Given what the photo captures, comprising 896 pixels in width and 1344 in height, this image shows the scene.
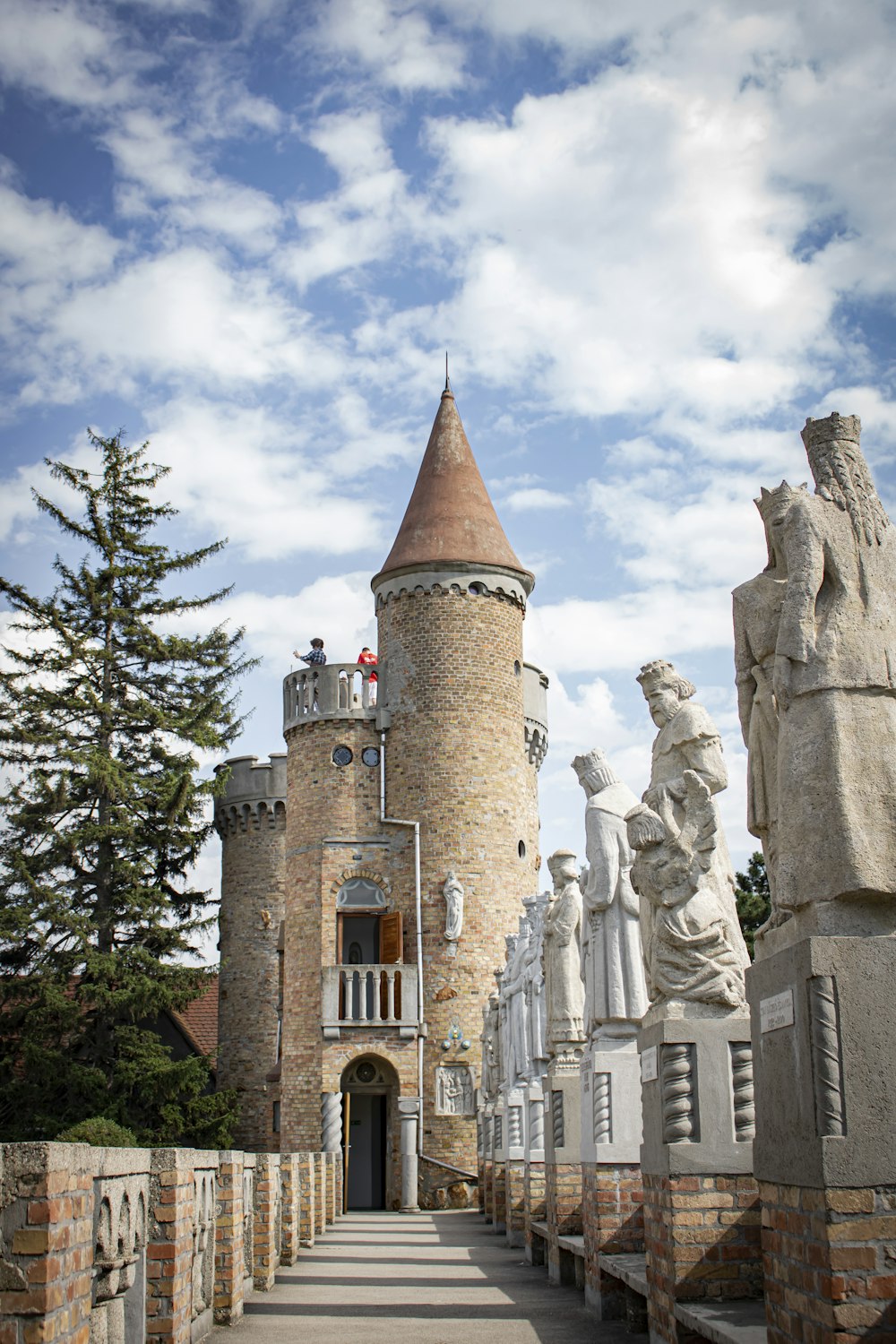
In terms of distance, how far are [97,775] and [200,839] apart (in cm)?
277

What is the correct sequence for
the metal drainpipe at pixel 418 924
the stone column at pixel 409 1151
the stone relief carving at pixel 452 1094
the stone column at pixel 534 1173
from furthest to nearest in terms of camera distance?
the stone relief carving at pixel 452 1094
the metal drainpipe at pixel 418 924
the stone column at pixel 409 1151
the stone column at pixel 534 1173

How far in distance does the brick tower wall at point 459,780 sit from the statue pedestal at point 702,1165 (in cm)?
2235

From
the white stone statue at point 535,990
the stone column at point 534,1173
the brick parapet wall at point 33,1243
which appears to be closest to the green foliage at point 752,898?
the white stone statue at point 535,990

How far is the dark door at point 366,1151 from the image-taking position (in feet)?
102

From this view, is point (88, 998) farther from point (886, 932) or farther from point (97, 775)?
point (886, 932)

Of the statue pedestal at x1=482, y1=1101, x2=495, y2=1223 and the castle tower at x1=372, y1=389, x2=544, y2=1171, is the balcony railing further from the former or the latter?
the statue pedestal at x1=482, y1=1101, x2=495, y2=1223

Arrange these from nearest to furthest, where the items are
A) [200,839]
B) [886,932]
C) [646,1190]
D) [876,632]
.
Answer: [886,932]
[876,632]
[646,1190]
[200,839]

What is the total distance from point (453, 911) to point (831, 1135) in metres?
25.0

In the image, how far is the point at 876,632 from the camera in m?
5.64

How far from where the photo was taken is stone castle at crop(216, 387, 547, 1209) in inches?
1147

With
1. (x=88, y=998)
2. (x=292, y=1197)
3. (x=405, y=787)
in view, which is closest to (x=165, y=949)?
(x=88, y=998)

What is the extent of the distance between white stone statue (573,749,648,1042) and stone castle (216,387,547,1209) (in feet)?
63.6

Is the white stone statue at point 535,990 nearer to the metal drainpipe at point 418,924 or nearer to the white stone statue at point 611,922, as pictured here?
the white stone statue at point 611,922

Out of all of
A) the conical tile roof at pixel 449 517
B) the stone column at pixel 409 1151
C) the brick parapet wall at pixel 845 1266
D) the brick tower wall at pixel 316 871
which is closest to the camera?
the brick parapet wall at pixel 845 1266
